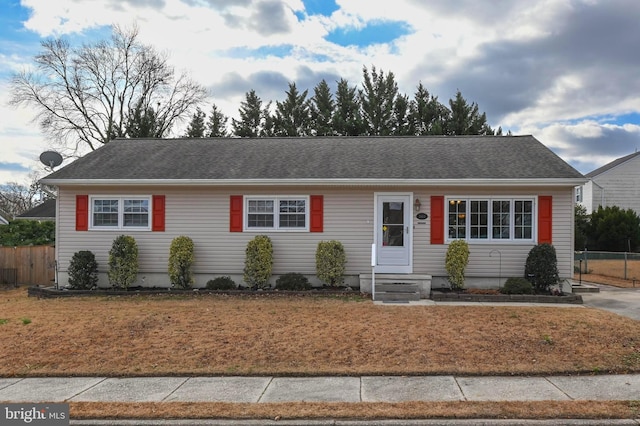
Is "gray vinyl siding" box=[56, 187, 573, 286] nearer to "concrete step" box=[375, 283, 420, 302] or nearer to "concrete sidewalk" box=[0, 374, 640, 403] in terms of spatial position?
"concrete step" box=[375, 283, 420, 302]

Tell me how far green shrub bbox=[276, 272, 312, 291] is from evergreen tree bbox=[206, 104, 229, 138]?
1080 inches

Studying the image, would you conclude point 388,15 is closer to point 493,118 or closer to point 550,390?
point 550,390

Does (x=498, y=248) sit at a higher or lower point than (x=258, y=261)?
higher

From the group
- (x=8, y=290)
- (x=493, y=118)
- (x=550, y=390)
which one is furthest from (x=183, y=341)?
(x=493, y=118)

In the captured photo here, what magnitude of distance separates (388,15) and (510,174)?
5736 millimetres

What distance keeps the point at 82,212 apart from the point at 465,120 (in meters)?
25.2

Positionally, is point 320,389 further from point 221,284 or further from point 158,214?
point 158,214

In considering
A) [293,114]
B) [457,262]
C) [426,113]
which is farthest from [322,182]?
[293,114]

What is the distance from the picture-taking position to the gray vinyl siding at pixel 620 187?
32.3m

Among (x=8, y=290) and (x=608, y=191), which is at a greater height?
(x=608, y=191)

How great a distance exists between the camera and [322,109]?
33.0m

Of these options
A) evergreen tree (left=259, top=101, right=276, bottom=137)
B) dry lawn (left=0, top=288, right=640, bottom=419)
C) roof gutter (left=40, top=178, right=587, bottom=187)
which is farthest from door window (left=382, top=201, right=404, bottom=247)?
evergreen tree (left=259, top=101, right=276, bottom=137)

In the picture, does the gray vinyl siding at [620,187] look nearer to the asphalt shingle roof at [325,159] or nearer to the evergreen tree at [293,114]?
the evergreen tree at [293,114]

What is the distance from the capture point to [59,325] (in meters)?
8.03
